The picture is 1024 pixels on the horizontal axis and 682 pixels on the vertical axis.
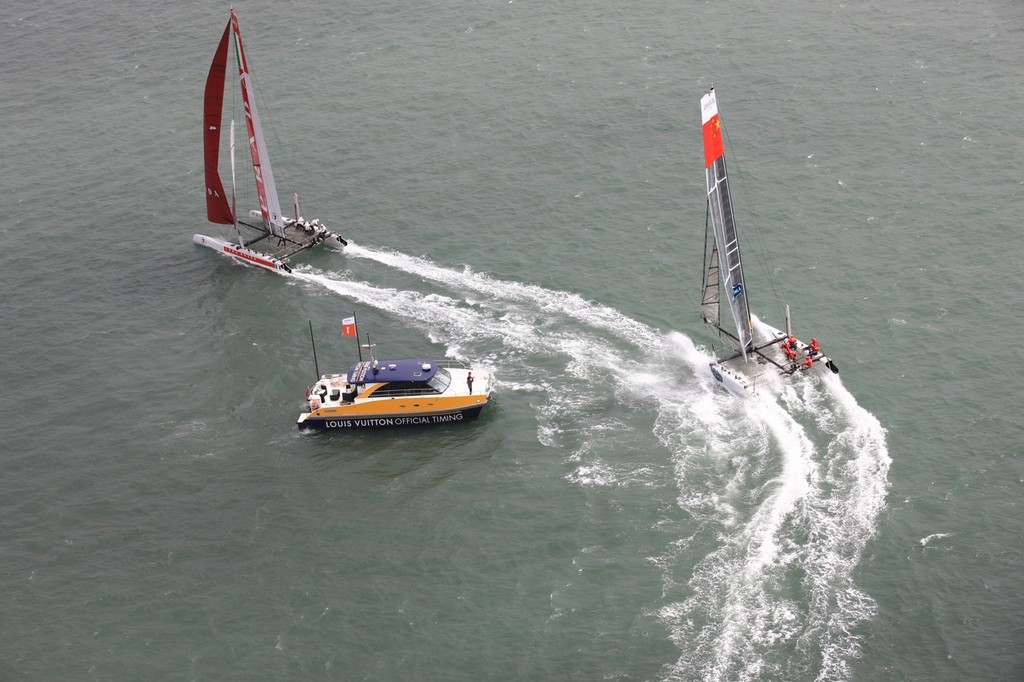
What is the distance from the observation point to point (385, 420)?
82.6 metres

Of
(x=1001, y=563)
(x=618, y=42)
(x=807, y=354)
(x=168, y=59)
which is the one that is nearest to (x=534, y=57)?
(x=618, y=42)

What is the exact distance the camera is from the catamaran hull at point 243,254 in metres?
101

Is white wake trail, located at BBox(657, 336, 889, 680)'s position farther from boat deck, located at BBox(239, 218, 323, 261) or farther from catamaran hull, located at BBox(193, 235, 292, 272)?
catamaran hull, located at BBox(193, 235, 292, 272)

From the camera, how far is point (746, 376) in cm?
8356

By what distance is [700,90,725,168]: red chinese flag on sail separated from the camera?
262 feet

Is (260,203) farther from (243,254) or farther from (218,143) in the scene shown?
(218,143)

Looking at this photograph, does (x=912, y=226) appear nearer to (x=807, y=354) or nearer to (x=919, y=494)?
(x=807, y=354)

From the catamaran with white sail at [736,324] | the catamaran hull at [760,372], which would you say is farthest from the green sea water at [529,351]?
the catamaran with white sail at [736,324]

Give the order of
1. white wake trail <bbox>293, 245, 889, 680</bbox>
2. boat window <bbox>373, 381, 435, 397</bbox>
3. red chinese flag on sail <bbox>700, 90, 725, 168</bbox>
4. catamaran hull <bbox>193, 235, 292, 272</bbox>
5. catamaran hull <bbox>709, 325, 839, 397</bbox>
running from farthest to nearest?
1. catamaran hull <bbox>193, 235, 292, 272</bbox>
2. catamaran hull <bbox>709, 325, 839, 397</bbox>
3. boat window <bbox>373, 381, 435, 397</bbox>
4. red chinese flag on sail <bbox>700, 90, 725, 168</bbox>
5. white wake trail <bbox>293, 245, 889, 680</bbox>

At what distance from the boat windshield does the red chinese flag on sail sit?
2281cm

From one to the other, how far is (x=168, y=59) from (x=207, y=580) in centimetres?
8262

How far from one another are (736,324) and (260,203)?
44.3 m

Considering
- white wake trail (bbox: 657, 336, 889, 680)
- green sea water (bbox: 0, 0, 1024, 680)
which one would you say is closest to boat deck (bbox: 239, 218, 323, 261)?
green sea water (bbox: 0, 0, 1024, 680)

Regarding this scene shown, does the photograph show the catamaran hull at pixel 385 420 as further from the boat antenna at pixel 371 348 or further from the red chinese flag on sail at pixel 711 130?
the red chinese flag on sail at pixel 711 130
